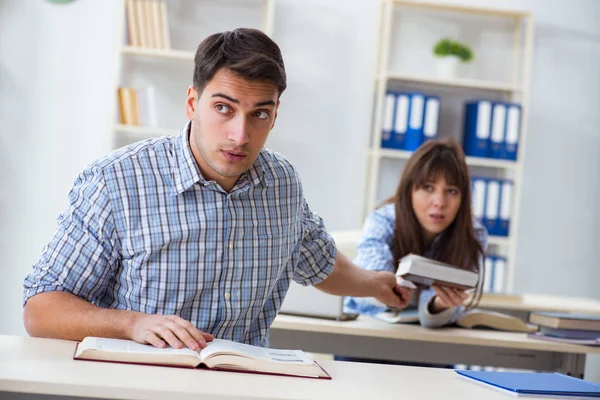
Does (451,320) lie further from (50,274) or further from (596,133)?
(596,133)

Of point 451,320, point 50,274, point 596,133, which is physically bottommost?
point 451,320

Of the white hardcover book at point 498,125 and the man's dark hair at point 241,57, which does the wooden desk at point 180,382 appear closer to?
the man's dark hair at point 241,57

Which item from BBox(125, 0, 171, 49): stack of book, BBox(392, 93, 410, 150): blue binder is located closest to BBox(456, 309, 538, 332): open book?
BBox(392, 93, 410, 150): blue binder

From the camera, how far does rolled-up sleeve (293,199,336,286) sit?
195 cm

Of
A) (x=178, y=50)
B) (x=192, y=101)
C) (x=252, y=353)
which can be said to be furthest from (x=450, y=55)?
(x=252, y=353)

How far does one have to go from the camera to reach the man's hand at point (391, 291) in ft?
7.34

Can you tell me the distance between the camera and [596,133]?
489 cm

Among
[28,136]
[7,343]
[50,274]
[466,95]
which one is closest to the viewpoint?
[7,343]

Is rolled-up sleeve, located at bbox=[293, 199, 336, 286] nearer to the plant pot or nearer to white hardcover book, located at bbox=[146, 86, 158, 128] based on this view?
white hardcover book, located at bbox=[146, 86, 158, 128]

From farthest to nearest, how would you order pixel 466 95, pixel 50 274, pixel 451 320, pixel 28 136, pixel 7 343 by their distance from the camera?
pixel 466 95 < pixel 28 136 < pixel 451 320 < pixel 50 274 < pixel 7 343

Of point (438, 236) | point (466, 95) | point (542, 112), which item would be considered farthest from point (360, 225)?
point (438, 236)

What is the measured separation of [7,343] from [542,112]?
4001 mm

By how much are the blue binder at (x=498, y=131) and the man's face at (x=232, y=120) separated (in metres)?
2.94

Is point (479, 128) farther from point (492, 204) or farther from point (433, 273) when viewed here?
point (433, 273)
